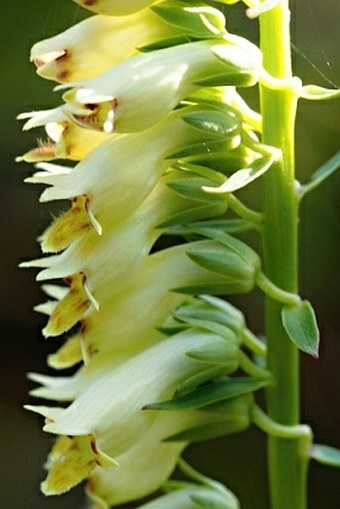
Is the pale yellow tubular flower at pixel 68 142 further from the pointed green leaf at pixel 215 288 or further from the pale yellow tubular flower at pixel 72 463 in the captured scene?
the pale yellow tubular flower at pixel 72 463

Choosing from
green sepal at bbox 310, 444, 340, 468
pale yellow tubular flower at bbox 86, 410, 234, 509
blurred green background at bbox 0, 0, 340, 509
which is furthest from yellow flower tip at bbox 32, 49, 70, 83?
blurred green background at bbox 0, 0, 340, 509

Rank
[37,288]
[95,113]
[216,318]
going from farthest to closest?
[37,288]
[216,318]
[95,113]

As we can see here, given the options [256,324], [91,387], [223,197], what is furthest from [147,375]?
[256,324]

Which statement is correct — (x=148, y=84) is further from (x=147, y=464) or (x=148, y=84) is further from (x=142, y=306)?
(x=147, y=464)

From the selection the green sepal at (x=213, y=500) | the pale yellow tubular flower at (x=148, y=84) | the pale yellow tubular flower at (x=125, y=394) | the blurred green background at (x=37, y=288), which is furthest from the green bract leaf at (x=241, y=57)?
the blurred green background at (x=37, y=288)

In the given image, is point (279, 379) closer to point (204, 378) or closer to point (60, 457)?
point (204, 378)

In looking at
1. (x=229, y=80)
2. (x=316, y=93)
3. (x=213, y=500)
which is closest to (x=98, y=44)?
(x=229, y=80)

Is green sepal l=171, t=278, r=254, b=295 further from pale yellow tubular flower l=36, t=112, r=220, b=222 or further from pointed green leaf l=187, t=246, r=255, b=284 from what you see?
pale yellow tubular flower l=36, t=112, r=220, b=222
